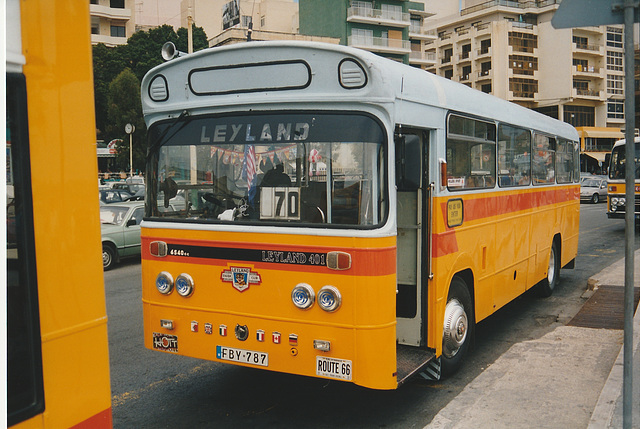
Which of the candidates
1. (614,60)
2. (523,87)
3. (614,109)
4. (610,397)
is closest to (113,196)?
(610,397)

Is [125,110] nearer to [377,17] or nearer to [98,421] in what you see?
[377,17]

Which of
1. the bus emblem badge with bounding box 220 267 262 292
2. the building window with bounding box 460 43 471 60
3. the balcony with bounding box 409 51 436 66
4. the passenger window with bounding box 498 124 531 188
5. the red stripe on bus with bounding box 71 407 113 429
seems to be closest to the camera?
the red stripe on bus with bounding box 71 407 113 429

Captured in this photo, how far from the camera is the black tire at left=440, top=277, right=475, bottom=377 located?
5.97m

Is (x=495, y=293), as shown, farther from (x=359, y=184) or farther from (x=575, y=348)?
(x=359, y=184)

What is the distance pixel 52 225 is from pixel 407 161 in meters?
3.11

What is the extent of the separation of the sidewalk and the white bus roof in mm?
2618

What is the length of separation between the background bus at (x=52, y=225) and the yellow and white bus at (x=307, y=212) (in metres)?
2.32

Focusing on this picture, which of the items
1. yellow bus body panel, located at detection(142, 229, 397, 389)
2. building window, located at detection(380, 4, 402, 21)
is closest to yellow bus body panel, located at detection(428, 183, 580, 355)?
yellow bus body panel, located at detection(142, 229, 397, 389)

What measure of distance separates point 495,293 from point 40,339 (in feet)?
19.2

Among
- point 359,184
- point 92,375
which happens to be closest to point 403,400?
point 359,184

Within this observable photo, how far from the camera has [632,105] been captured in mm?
4082

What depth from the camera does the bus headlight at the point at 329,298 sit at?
470 cm

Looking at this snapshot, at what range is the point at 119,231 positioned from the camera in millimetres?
13648

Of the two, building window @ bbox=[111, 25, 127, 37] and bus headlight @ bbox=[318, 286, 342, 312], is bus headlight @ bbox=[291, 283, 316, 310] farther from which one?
building window @ bbox=[111, 25, 127, 37]
